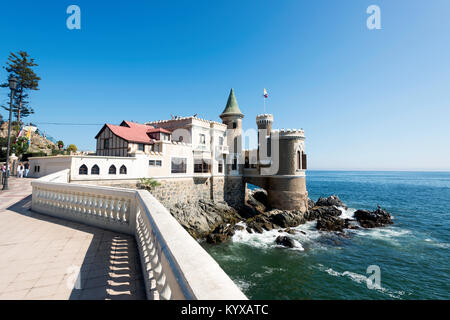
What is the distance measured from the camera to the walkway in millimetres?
3717

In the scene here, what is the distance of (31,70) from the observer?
151 feet

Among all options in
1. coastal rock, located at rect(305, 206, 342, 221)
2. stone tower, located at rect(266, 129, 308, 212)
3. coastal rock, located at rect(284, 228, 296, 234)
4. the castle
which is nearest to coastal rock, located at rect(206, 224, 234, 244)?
the castle

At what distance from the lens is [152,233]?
398cm

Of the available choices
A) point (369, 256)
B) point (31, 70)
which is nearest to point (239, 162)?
point (369, 256)

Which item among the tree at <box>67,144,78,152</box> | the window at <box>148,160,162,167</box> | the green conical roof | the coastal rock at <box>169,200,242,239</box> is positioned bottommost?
the coastal rock at <box>169,200,242,239</box>

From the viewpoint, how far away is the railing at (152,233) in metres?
→ 1.94

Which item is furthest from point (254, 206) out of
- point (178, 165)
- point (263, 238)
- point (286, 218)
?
point (178, 165)

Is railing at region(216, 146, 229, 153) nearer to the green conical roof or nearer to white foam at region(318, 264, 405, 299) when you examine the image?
the green conical roof

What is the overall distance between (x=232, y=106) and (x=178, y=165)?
613 inches

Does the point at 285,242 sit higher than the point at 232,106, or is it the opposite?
the point at 232,106

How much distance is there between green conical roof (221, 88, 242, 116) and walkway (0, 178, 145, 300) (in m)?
31.9

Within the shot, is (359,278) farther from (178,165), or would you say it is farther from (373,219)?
(178,165)

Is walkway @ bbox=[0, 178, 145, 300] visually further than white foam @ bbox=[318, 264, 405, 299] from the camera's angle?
No
